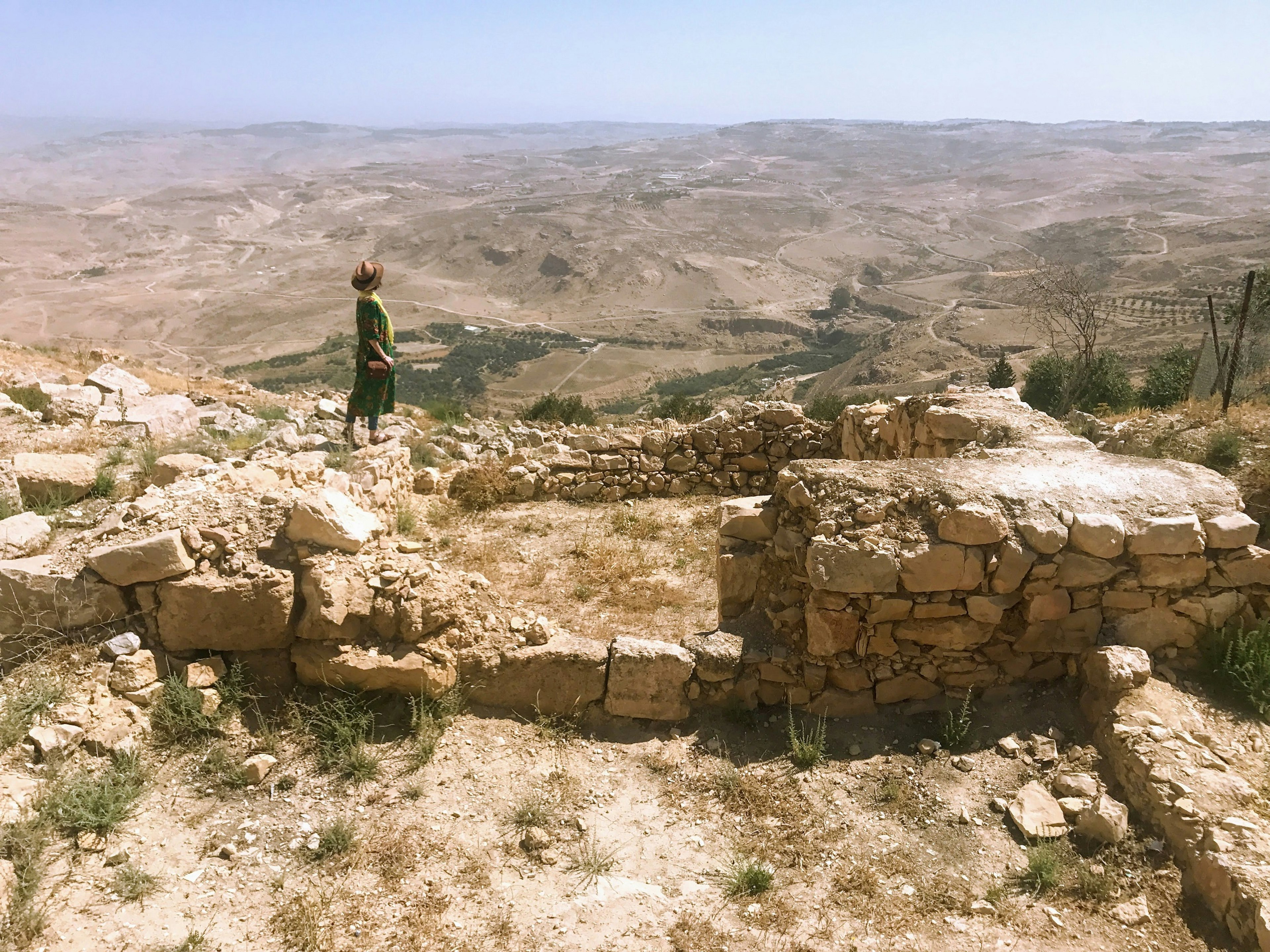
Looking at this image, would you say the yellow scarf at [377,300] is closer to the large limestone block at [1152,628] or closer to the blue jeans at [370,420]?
the blue jeans at [370,420]

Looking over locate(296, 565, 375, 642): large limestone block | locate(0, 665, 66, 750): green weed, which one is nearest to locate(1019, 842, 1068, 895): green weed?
locate(296, 565, 375, 642): large limestone block

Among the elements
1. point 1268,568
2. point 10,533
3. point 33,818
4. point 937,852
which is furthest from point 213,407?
point 1268,568

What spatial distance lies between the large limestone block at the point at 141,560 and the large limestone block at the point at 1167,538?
213 inches

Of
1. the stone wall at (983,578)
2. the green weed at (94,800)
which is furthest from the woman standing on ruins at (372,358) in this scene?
the stone wall at (983,578)

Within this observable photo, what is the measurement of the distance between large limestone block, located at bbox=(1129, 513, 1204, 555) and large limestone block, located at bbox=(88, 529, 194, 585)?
541 cm

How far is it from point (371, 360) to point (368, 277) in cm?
83

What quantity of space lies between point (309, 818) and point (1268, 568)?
5406 mm

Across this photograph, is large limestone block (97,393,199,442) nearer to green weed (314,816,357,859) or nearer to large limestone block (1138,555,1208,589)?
green weed (314,816,357,859)

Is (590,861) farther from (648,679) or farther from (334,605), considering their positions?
(334,605)

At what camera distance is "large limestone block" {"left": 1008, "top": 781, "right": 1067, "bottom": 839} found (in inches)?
150

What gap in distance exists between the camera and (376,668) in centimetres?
449

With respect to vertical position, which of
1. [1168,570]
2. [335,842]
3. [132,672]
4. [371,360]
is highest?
[371,360]

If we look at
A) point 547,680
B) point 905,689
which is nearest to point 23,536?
point 547,680

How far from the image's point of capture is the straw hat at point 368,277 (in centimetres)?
759
